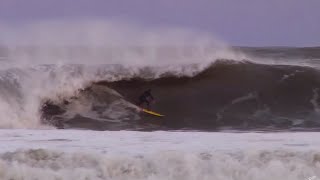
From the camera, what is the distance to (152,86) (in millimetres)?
14867

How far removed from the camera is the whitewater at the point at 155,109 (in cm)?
568

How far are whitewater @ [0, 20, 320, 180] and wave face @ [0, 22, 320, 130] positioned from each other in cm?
2

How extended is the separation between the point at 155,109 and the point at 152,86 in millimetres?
1885

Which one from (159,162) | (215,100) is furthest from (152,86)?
(159,162)

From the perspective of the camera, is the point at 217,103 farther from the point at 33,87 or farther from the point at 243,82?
the point at 33,87

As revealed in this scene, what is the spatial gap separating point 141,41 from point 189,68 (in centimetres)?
348

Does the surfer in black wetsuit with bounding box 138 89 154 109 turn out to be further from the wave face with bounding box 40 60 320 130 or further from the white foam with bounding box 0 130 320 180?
the white foam with bounding box 0 130 320 180

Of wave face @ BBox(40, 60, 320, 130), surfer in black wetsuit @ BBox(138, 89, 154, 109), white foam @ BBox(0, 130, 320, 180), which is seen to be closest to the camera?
white foam @ BBox(0, 130, 320, 180)

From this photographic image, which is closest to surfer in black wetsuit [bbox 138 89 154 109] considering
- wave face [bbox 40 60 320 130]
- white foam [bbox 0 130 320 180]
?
wave face [bbox 40 60 320 130]

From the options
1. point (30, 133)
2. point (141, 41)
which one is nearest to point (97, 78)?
point (141, 41)

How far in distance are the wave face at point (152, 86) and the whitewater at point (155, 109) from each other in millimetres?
25

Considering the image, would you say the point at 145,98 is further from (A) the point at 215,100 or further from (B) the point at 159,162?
(B) the point at 159,162

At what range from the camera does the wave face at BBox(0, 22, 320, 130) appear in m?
12.1

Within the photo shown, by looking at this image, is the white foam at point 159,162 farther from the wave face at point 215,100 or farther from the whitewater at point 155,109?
the wave face at point 215,100
